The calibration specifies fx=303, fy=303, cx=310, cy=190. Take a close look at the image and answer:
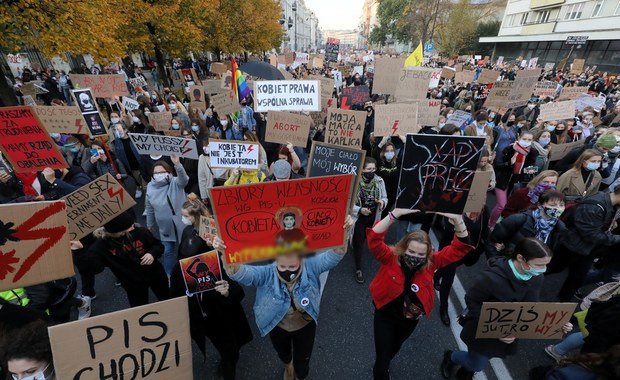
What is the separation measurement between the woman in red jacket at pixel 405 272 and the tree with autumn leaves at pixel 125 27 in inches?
394

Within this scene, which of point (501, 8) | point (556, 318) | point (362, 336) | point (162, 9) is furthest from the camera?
point (501, 8)

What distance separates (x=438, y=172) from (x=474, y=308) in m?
1.25

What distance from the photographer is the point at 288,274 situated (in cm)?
247

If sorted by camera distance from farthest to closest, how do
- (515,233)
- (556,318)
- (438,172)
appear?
1. (515,233)
2. (438,172)
3. (556,318)

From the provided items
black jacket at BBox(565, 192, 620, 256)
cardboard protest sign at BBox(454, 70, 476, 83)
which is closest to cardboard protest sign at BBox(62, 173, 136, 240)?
black jacket at BBox(565, 192, 620, 256)

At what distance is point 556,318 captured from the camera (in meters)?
2.47

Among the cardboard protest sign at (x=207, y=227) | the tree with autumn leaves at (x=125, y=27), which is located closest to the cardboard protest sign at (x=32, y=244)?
the cardboard protest sign at (x=207, y=227)

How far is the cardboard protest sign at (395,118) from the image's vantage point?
20.1 ft

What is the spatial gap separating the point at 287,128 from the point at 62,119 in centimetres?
432

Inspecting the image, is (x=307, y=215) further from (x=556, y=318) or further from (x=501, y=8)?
(x=501, y=8)

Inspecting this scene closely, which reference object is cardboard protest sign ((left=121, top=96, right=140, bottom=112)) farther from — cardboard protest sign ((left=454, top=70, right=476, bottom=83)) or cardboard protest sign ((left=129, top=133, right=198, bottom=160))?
cardboard protest sign ((left=454, top=70, right=476, bottom=83))

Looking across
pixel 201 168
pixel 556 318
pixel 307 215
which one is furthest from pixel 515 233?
pixel 201 168

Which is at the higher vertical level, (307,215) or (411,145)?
(411,145)

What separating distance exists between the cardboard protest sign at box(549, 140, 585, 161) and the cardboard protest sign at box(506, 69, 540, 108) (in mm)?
2392
